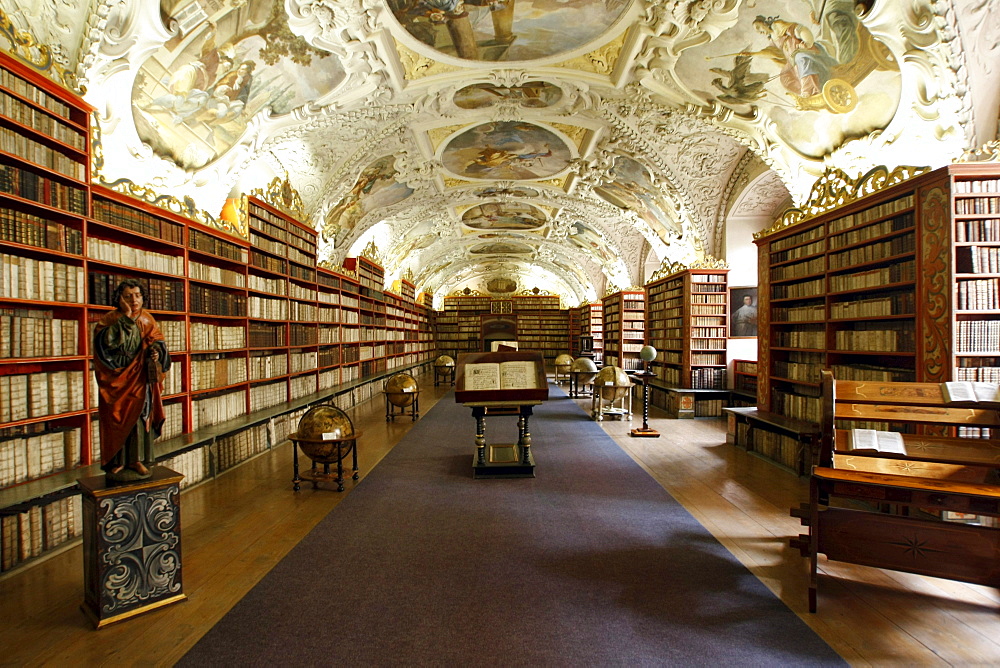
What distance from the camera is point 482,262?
2856 cm

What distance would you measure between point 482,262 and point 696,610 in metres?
A: 26.1

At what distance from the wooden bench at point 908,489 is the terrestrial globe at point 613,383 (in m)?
6.71

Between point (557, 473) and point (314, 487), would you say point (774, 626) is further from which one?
point (314, 487)

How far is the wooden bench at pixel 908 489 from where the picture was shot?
3256mm

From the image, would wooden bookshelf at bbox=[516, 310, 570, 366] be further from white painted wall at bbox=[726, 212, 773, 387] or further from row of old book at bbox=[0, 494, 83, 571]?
row of old book at bbox=[0, 494, 83, 571]

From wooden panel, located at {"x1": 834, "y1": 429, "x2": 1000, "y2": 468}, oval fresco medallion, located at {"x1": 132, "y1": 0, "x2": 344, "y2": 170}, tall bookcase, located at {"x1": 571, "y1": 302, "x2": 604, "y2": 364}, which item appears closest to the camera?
wooden panel, located at {"x1": 834, "y1": 429, "x2": 1000, "y2": 468}

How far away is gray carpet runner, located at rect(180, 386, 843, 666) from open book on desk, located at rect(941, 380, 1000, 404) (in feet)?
7.09

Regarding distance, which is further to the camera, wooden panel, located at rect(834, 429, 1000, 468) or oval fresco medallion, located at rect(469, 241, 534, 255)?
oval fresco medallion, located at rect(469, 241, 534, 255)

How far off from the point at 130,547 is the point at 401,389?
287 inches

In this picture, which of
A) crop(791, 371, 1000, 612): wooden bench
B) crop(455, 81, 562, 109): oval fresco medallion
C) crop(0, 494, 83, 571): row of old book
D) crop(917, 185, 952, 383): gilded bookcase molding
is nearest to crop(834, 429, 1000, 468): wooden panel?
crop(791, 371, 1000, 612): wooden bench

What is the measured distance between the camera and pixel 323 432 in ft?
19.0

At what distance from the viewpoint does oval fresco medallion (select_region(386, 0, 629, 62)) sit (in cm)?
648

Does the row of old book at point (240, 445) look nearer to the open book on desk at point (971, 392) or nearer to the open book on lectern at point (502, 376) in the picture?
the open book on lectern at point (502, 376)

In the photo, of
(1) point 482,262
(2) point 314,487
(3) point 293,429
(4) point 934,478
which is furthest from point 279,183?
(1) point 482,262
